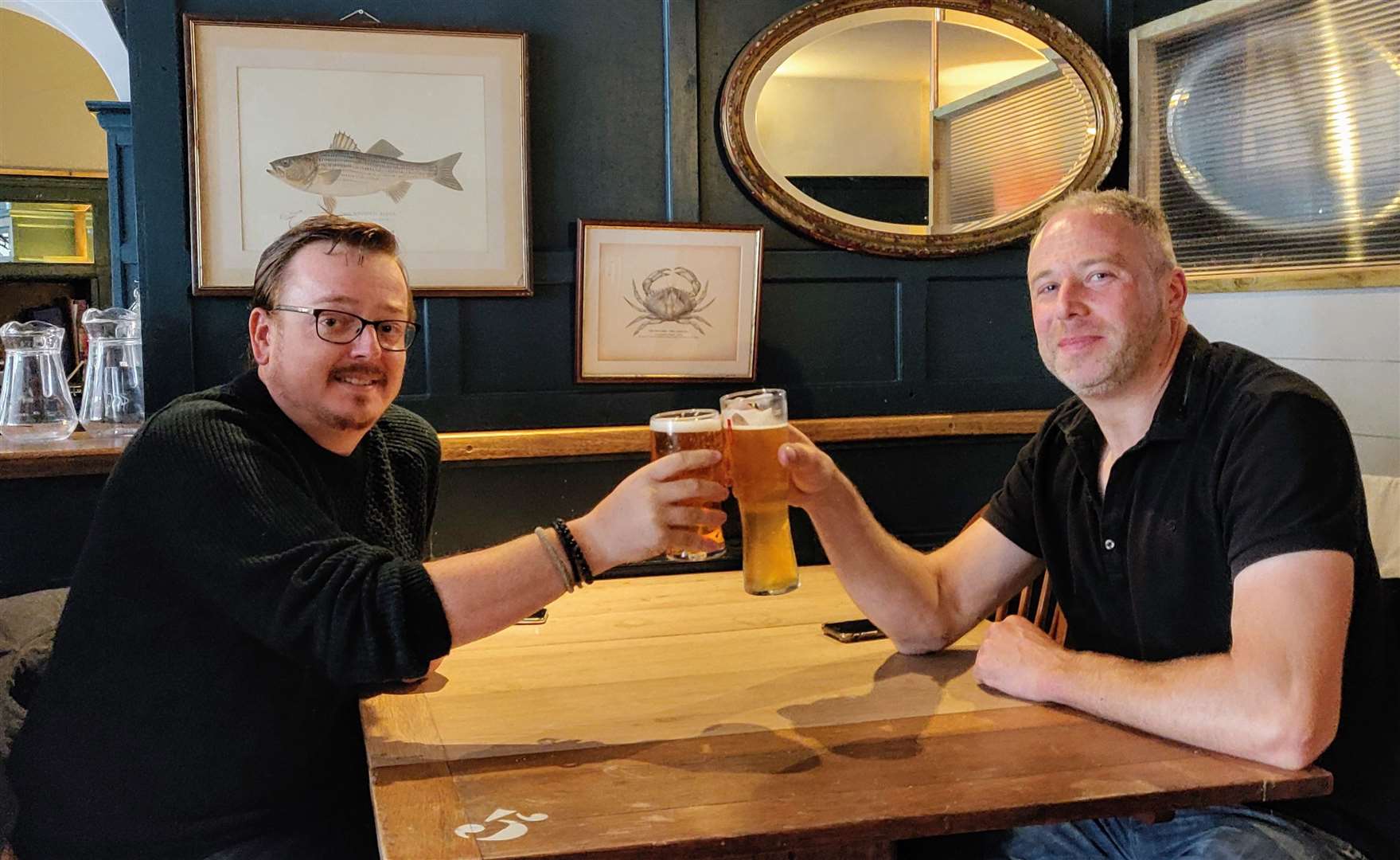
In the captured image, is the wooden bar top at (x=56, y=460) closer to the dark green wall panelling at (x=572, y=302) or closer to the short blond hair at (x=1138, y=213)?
the dark green wall panelling at (x=572, y=302)

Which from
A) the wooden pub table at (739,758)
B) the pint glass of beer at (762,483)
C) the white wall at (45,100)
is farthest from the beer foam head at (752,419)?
the white wall at (45,100)

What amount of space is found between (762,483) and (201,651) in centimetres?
84

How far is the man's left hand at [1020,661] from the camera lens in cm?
161

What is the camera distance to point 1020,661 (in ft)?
5.42

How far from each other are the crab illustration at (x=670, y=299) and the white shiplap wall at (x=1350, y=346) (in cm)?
142

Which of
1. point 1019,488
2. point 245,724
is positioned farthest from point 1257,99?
point 245,724

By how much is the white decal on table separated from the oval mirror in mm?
2020

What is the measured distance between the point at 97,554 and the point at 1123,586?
1.54m

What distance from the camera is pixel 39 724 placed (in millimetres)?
1704

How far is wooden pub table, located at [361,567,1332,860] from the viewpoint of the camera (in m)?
1.20

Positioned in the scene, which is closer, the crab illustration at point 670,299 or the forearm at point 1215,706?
the forearm at point 1215,706

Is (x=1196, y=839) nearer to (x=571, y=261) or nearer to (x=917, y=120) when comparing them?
(x=571, y=261)

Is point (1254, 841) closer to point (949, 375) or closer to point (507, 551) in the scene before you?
point (507, 551)

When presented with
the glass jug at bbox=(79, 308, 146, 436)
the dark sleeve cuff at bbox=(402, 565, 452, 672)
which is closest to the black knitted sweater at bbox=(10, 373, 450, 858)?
the dark sleeve cuff at bbox=(402, 565, 452, 672)
